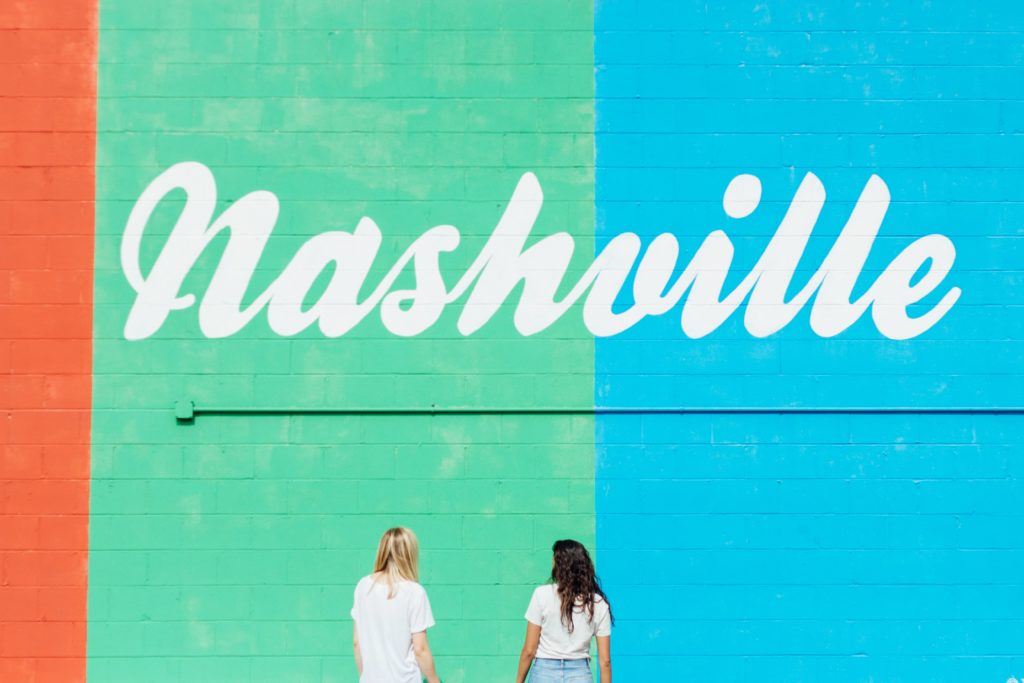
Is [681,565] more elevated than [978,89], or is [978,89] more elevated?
[978,89]

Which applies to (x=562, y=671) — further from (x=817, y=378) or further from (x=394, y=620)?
(x=817, y=378)

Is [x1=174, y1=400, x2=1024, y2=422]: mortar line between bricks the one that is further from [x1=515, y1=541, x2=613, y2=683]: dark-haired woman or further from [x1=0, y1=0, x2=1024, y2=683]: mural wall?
[x1=515, y1=541, x2=613, y2=683]: dark-haired woman

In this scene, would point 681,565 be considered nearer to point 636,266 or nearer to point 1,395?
point 636,266

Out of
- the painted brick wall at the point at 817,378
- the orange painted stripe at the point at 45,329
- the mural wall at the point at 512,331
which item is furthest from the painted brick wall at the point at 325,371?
the painted brick wall at the point at 817,378

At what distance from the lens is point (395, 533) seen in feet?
18.6

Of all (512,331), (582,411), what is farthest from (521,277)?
(582,411)

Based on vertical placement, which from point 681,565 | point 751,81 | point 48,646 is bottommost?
point 48,646

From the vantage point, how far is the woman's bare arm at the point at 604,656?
230 inches

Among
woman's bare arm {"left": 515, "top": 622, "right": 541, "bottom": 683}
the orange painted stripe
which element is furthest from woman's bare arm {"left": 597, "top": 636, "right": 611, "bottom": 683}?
the orange painted stripe

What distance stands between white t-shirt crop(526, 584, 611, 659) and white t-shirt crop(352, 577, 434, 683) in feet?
2.07

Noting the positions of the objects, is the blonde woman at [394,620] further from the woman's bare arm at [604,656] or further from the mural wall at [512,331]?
the mural wall at [512,331]

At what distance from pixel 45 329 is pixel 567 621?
3916mm

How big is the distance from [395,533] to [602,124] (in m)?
3.10

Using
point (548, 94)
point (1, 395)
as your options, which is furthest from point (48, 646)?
Answer: point (548, 94)
